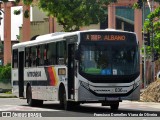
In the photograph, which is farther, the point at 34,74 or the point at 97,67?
the point at 34,74

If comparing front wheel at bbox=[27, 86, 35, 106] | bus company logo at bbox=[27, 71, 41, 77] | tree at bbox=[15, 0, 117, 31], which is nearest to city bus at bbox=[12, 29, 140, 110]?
bus company logo at bbox=[27, 71, 41, 77]

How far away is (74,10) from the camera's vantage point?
142 ft

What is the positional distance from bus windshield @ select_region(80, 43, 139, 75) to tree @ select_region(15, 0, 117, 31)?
19967 mm

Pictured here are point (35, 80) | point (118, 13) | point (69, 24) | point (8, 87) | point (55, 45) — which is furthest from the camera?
point (118, 13)

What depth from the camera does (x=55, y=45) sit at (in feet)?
82.6

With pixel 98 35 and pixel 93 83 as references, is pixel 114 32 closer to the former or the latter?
pixel 98 35

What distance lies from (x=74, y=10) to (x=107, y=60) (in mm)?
20867

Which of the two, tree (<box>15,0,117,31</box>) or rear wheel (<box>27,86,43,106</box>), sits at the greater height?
tree (<box>15,0,117,31</box>)

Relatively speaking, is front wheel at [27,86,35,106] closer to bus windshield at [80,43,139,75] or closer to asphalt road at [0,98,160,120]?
asphalt road at [0,98,160,120]

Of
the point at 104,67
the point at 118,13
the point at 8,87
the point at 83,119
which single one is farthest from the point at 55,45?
the point at 118,13

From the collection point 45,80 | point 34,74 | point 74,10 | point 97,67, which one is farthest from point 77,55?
point 74,10

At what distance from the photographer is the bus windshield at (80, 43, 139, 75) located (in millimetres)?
22625

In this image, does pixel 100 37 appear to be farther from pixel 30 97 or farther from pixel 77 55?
pixel 30 97

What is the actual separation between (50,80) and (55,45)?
165 centimetres
